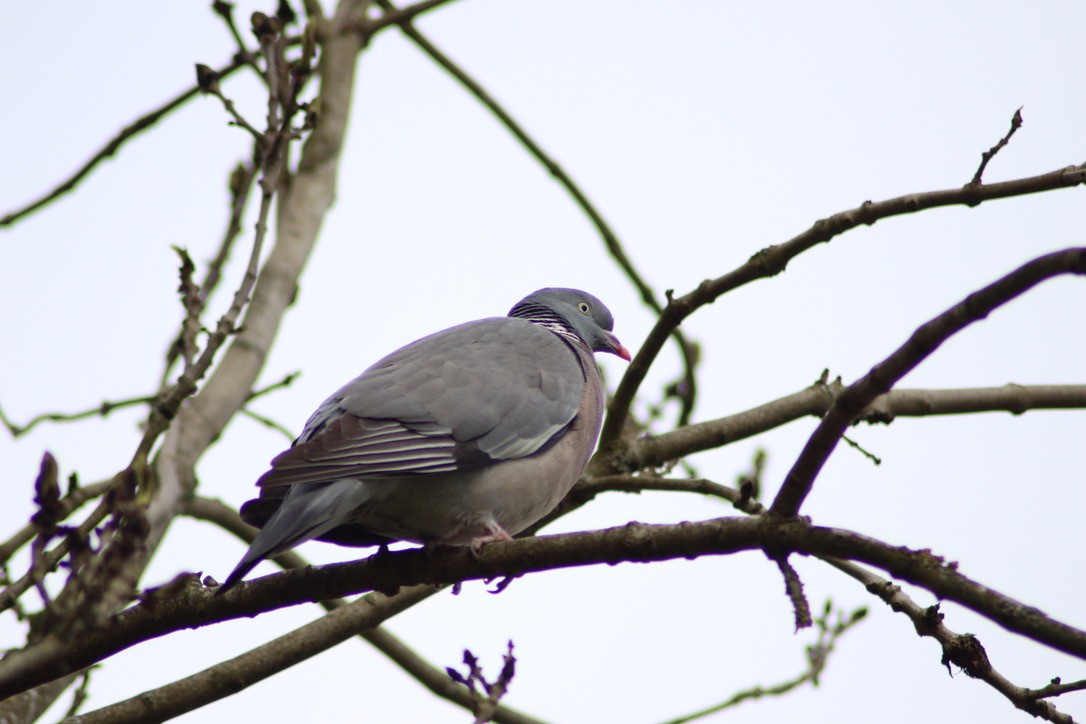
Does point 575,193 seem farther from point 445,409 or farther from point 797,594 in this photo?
point 797,594

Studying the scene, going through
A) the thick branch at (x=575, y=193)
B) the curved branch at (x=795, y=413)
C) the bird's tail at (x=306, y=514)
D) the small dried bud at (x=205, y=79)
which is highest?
the thick branch at (x=575, y=193)

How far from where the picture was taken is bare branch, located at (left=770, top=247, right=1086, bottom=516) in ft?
6.93

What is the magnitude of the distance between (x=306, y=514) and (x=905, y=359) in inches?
71.0

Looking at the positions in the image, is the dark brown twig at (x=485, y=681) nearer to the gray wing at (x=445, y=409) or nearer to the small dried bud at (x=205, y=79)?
the gray wing at (x=445, y=409)

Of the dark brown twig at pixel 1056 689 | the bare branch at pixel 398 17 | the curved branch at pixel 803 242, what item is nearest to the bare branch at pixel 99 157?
the bare branch at pixel 398 17

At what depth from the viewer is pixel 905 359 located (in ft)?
7.68

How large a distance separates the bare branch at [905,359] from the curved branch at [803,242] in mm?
1453

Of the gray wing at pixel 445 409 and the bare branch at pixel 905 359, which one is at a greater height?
the gray wing at pixel 445 409

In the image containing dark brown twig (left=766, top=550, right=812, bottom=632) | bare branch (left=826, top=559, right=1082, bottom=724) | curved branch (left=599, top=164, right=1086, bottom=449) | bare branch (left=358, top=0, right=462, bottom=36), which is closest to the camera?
dark brown twig (left=766, top=550, right=812, bottom=632)

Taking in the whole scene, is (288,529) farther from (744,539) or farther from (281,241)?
(281,241)

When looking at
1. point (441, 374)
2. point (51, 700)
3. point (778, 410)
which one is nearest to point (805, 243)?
point (778, 410)

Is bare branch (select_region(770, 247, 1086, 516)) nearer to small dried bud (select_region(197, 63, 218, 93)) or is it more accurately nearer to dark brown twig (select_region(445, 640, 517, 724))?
dark brown twig (select_region(445, 640, 517, 724))

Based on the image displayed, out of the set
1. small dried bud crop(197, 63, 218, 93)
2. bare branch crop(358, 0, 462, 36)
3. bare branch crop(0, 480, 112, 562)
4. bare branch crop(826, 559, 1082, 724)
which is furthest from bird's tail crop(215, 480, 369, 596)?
bare branch crop(358, 0, 462, 36)

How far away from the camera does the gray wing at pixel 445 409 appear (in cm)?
353
